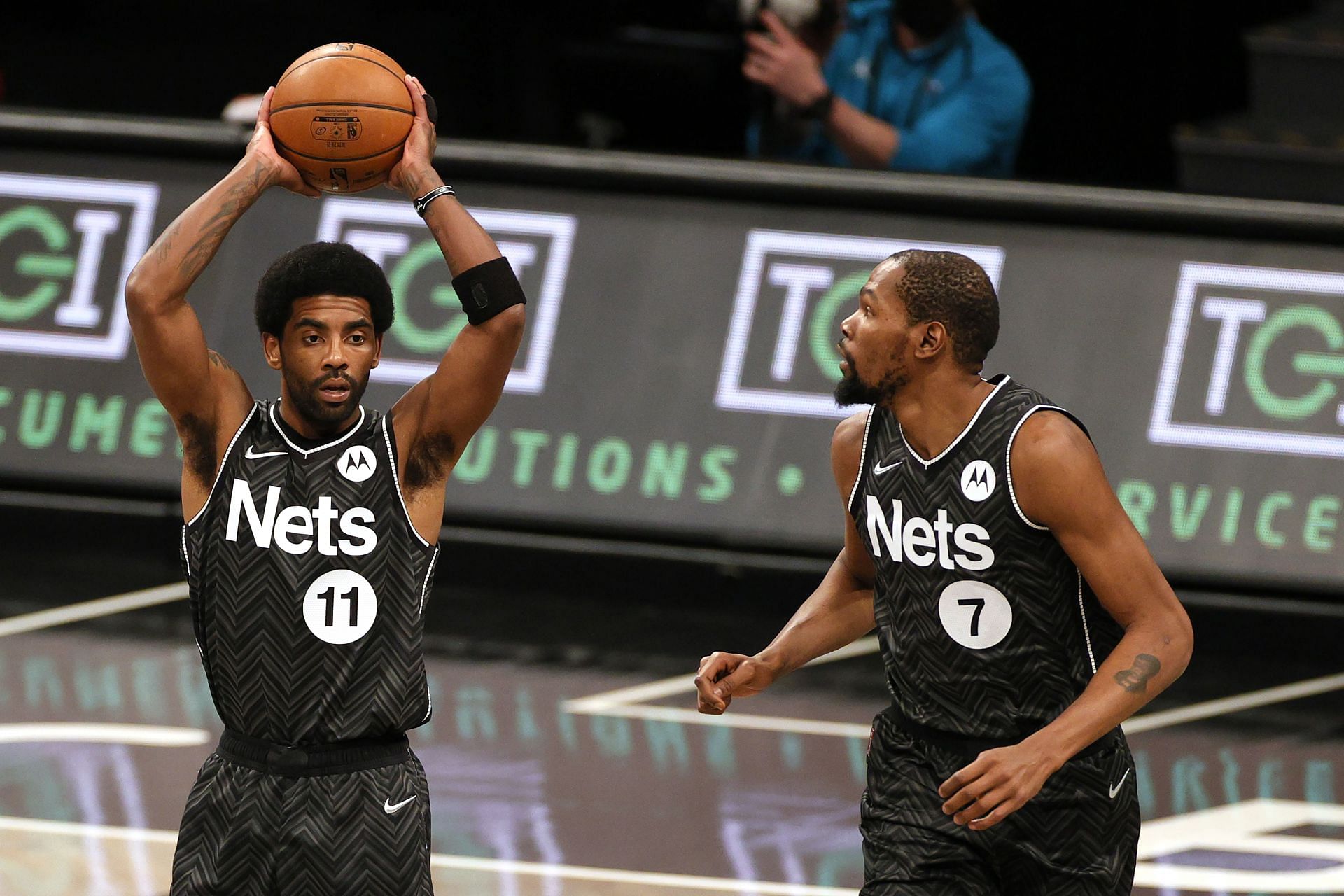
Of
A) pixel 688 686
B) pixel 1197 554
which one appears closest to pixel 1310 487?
pixel 1197 554

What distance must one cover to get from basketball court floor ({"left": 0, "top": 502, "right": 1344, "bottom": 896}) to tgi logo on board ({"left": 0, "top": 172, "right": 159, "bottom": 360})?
831 mm

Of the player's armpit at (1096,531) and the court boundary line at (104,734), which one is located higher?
the player's armpit at (1096,531)

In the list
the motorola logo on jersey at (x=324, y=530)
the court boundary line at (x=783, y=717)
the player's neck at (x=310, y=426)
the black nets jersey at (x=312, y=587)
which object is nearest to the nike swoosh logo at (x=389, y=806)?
the black nets jersey at (x=312, y=587)

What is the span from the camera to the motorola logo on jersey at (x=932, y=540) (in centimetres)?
523

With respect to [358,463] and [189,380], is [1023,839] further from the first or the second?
[189,380]

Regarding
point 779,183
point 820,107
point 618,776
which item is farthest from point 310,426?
point 820,107

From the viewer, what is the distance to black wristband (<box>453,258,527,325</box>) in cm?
525

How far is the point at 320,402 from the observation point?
16.9 feet

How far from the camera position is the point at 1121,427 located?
985cm

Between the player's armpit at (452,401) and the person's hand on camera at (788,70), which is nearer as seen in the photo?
the player's armpit at (452,401)

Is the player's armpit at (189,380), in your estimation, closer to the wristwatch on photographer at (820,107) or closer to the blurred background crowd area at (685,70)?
the wristwatch on photographer at (820,107)

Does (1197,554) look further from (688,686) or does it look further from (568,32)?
(568,32)

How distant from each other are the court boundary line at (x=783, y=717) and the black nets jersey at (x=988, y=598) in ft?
11.8

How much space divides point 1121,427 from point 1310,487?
0.77 metres
